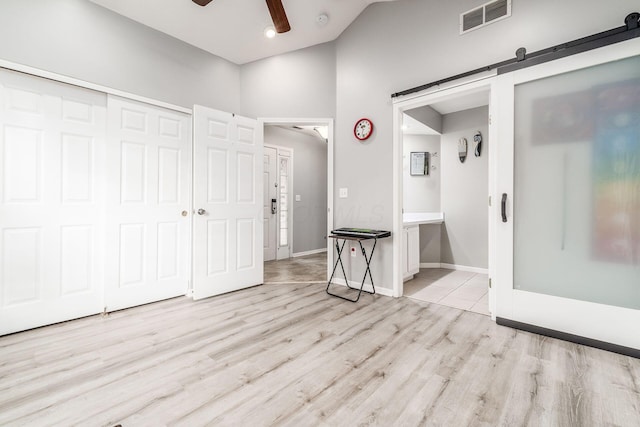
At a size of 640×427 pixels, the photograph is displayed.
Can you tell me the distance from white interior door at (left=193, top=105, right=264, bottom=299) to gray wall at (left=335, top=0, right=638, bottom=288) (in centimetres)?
112

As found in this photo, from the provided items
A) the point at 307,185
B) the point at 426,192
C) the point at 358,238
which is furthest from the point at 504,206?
the point at 307,185

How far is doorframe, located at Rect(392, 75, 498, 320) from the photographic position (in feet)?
8.44

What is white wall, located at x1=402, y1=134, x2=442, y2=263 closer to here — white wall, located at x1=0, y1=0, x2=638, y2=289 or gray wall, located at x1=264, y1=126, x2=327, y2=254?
white wall, located at x1=0, y1=0, x2=638, y2=289

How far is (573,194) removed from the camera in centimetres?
221

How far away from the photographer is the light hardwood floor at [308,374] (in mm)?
1451

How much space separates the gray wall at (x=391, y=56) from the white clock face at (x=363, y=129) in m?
0.09

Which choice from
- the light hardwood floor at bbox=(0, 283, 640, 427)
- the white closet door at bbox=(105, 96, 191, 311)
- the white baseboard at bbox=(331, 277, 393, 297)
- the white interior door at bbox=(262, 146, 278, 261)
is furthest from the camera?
the white interior door at bbox=(262, 146, 278, 261)

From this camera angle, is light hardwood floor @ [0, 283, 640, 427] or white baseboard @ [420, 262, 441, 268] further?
white baseboard @ [420, 262, 441, 268]

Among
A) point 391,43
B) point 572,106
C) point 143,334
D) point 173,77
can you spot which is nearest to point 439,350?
point 572,106

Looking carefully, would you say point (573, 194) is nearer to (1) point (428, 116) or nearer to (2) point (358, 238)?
(2) point (358, 238)

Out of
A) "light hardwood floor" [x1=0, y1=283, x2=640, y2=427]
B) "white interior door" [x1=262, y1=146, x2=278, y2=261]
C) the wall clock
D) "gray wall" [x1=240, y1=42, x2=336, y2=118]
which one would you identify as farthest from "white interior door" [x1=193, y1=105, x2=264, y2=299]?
"white interior door" [x1=262, y1=146, x2=278, y2=261]

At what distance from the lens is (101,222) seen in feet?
9.25

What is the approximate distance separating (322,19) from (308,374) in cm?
359

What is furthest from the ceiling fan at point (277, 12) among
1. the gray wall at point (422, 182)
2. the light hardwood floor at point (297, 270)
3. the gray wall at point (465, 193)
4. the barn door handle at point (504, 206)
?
the gray wall at point (465, 193)
